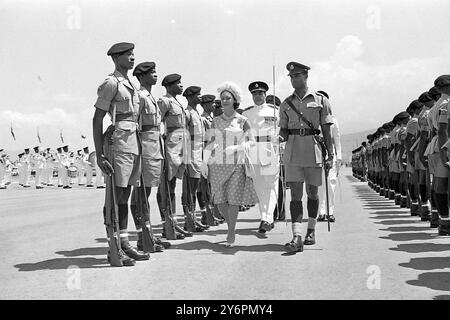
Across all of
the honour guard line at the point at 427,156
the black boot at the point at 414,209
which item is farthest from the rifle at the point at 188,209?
the black boot at the point at 414,209

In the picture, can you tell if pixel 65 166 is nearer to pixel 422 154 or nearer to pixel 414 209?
pixel 414 209

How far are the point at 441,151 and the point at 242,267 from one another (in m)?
3.13

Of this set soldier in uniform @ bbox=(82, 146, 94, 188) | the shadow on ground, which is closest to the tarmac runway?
the shadow on ground

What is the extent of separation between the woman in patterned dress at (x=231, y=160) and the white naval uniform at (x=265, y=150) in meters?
1.52

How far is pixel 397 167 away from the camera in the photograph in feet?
46.3

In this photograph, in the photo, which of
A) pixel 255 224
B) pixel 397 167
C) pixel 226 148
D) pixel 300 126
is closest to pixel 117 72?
pixel 226 148

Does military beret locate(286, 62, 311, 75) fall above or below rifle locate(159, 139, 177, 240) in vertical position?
above

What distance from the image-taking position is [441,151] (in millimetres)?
7438

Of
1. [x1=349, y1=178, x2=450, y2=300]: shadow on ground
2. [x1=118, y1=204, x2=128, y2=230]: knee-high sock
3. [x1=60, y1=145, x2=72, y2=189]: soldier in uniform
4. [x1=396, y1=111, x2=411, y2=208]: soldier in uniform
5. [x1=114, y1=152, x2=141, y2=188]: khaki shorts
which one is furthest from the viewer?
[x1=60, y1=145, x2=72, y2=189]: soldier in uniform

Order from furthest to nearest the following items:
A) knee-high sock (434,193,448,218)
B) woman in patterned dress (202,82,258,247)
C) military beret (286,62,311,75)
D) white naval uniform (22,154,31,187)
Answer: white naval uniform (22,154,31,187) → knee-high sock (434,193,448,218) → woman in patterned dress (202,82,258,247) → military beret (286,62,311,75)

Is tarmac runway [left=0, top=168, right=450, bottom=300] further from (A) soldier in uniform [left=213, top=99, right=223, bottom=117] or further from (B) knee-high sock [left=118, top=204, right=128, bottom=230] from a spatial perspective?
(A) soldier in uniform [left=213, top=99, right=223, bottom=117]

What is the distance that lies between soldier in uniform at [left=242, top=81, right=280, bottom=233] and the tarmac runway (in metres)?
0.65

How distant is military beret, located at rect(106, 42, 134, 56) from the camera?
267 inches
